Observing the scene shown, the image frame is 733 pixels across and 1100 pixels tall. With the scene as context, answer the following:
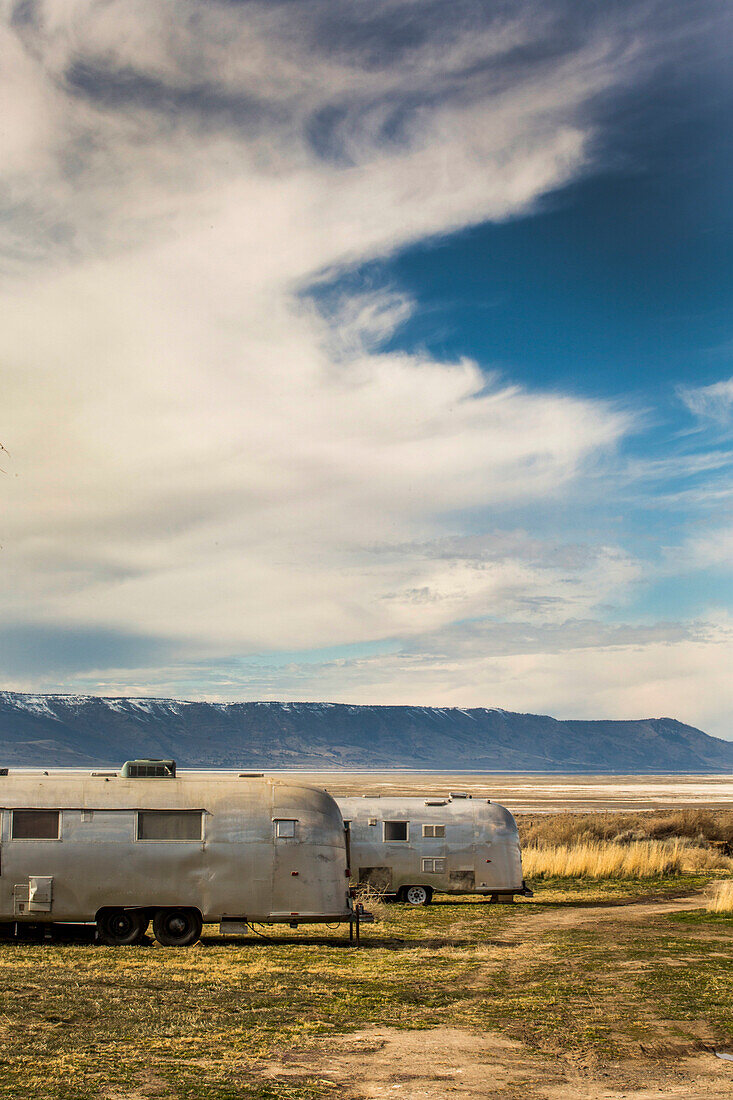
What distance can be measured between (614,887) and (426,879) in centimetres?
778

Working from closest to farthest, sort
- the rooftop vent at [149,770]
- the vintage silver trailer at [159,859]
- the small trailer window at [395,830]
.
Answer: the vintage silver trailer at [159,859]
the rooftop vent at [149,770]
the small trailer window at [395,830]

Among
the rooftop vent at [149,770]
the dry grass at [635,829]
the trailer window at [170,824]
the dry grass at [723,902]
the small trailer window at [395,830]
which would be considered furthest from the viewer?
the dry grass at [635,829]

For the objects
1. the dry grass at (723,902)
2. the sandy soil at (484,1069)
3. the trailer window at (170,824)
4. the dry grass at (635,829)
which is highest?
the trailer window at (170,824)

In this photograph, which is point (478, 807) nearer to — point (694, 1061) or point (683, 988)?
point (683, 988)

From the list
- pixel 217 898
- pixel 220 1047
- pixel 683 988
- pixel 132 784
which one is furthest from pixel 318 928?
pixel 220 1047

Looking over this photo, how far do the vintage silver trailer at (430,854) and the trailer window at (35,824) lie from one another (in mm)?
9432

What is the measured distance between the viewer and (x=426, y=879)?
1029 inches

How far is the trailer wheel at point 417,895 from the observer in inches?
1031

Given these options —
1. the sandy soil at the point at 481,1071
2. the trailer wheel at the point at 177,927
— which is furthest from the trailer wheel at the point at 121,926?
the sandy soil at the point at 481,1071

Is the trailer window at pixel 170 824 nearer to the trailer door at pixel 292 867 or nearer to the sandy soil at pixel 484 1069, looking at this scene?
the trailer door at pixel 292 867

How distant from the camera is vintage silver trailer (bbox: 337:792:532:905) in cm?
2612

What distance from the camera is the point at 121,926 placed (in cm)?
1867

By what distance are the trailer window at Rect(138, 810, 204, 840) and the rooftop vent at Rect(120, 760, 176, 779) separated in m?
1.03

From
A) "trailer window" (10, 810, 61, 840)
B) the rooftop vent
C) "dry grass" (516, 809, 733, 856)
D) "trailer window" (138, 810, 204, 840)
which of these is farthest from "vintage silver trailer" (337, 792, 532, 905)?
"dry grass" (516, 809, 733, 856)
